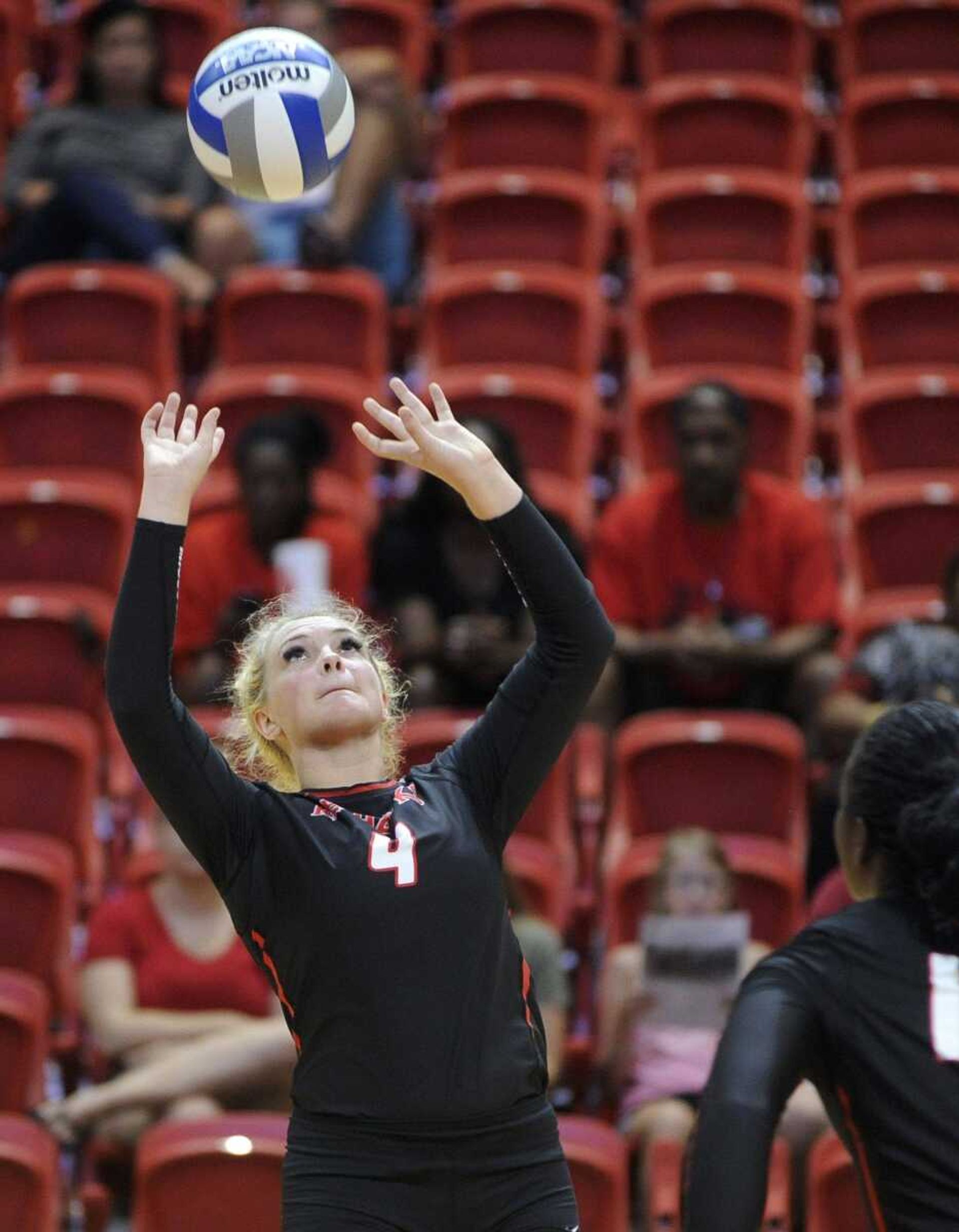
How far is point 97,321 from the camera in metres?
5.95

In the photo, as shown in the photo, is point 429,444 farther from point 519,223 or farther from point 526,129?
point 526,129

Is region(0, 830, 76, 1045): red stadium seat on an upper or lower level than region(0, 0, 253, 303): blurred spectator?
lower

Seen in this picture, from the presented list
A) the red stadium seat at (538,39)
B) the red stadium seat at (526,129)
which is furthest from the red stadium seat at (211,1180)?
the red stadium seat at (538,39)

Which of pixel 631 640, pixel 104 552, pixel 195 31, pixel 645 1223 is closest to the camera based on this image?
pixel 645 1223

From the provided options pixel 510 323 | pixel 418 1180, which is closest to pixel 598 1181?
pixel 418 1180

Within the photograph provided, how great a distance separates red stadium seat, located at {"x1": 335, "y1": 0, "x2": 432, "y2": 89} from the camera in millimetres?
7234

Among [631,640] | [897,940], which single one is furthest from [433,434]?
[631,640]

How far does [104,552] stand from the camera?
5.24 meters

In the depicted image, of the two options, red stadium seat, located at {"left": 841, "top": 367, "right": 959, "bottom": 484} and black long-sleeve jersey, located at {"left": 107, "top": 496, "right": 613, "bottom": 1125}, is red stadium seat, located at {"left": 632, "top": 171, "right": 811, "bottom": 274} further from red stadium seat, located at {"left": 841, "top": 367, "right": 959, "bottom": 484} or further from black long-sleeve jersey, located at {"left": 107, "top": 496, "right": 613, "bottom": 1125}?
black long-sleeve jersey, located at {"left": 107, "top": 496, "right": 613, "bottom": 1125}

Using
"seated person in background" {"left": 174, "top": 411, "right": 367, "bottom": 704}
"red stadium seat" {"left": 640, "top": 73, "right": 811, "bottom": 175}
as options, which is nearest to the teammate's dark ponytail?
"seated person in background" {"left": 174, "top": 411, "right": 367, "bottom": 704}

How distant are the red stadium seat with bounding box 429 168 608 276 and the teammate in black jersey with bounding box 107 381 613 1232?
388cm

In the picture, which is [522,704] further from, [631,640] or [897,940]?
[631,640]

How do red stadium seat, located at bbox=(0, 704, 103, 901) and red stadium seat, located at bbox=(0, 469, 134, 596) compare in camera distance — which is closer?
red stadium seat, located at bbox=(0, 704, 103, 901)

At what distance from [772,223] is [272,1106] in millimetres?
3349
